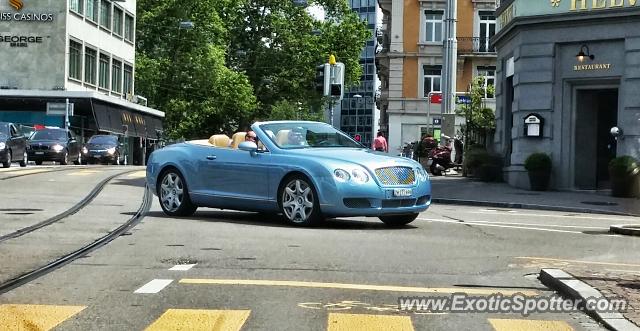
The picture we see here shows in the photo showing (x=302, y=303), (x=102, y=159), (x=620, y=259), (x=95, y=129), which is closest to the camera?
(x=302, y=303)

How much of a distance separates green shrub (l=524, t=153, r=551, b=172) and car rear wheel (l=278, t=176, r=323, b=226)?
499 inches

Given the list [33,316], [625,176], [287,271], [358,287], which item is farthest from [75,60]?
[33,316]

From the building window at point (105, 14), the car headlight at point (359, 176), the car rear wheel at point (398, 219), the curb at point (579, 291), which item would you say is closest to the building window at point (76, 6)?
the building window at point (105, 14)

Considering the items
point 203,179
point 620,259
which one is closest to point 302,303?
point 620,259

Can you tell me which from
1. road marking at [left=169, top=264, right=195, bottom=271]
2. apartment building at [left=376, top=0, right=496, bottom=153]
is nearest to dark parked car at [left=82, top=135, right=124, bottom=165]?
apartment building at [left=376, top=0, right=496, bottom=153]

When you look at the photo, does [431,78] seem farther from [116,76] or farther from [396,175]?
[396,175]

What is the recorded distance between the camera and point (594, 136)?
24375mm

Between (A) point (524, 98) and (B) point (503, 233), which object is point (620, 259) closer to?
(B) point (503, 233)

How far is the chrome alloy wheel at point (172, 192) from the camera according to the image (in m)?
13.6

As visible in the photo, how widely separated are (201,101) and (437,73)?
17.8 metres

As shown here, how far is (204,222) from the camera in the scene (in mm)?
12719

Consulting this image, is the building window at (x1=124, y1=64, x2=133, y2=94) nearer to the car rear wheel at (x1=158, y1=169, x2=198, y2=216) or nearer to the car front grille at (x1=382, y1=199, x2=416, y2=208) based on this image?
the car rear wheel at (x1=158, y1=169, x2=198, y2=216)

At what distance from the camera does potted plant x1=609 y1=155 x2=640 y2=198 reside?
827 inches

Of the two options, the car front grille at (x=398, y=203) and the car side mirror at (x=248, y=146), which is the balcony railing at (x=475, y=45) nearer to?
the car side mirror at (x=248, y=146)
